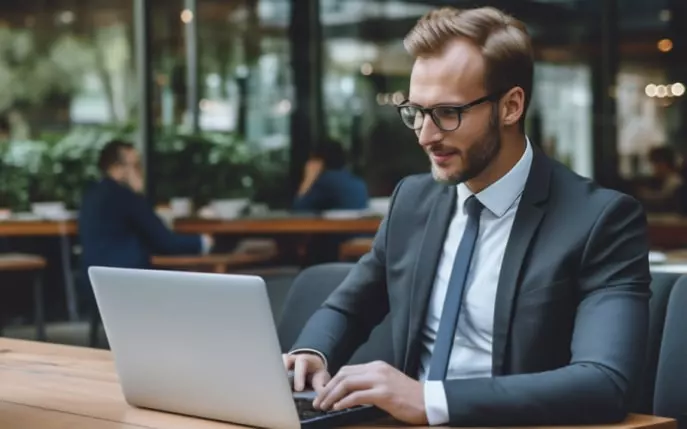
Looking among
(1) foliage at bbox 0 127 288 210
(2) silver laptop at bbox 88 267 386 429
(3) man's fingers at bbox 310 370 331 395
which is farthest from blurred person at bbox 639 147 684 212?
(2) silver laptop at bbox 88 267 386 429

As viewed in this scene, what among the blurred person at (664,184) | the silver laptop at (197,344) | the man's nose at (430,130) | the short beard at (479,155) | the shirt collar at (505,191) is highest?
the man's nose at (430,130)

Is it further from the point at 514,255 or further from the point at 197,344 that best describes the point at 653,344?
the point at 197,344

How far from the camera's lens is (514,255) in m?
2.37

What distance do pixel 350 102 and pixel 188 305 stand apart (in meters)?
4.86

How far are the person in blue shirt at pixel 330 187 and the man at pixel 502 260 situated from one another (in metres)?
4.19

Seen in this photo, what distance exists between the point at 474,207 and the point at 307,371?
431 mm

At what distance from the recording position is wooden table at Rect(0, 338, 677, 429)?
2.16m

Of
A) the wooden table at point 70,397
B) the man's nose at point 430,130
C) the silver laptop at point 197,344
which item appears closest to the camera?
the silver laptop at point 197,344

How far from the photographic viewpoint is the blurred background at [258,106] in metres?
6.51

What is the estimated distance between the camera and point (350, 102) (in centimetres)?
689

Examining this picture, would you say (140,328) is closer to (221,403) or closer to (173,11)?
(221,403)

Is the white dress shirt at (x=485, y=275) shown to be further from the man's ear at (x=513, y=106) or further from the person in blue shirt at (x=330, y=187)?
the person in blue shirt at (x=330, y=187)

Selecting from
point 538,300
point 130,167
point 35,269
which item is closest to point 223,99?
point 130,167

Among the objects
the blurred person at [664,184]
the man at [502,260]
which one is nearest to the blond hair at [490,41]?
the man at [502,260]
